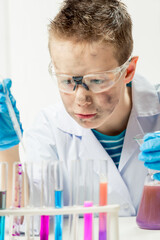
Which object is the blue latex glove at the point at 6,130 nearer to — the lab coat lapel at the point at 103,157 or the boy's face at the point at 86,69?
the boy's face at the point at 86,69

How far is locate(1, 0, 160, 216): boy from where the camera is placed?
1583 mm

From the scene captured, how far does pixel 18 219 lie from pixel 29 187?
116 mm

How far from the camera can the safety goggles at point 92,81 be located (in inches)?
61.9

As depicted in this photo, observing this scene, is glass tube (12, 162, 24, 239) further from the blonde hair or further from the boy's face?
the blonde hair

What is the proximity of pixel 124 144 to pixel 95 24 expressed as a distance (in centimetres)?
63

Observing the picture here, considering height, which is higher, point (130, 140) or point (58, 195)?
point (130, 140)

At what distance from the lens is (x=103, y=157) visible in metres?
1.89

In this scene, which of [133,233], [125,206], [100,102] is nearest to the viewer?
[133,233]

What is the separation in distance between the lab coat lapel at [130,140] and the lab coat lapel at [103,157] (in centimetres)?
7

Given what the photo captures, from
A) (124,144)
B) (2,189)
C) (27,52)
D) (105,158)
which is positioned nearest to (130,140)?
(124,144)

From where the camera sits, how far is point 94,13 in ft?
5.53

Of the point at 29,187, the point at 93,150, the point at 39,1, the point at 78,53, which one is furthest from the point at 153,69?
the point at 29,187

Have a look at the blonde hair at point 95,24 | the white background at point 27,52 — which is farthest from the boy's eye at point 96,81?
the white background at point 27,52

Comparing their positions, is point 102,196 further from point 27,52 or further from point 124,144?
point 27,52
